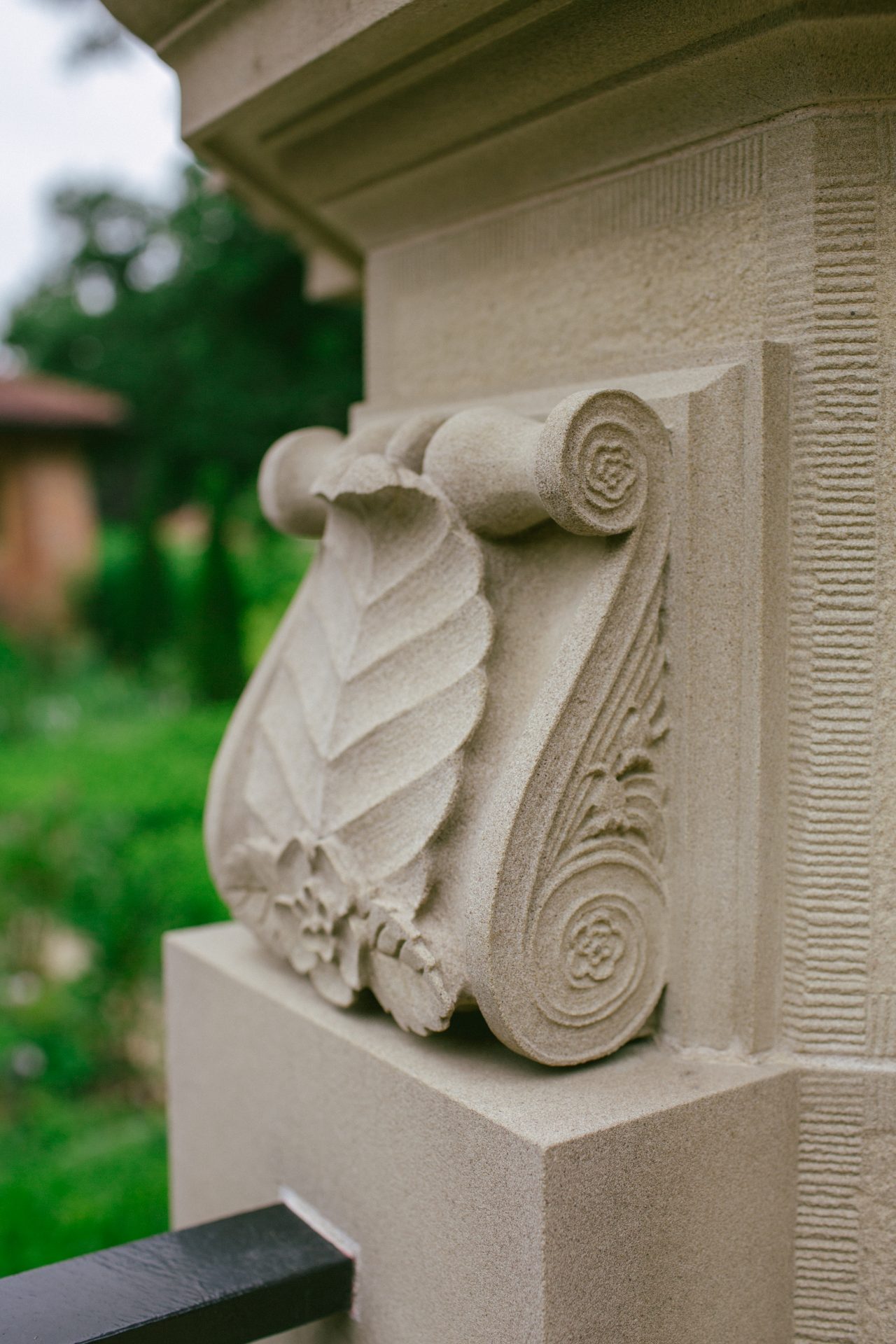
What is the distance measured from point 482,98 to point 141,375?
65.1 feet

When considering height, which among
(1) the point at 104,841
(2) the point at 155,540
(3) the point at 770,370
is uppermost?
(2) the point at 155,540

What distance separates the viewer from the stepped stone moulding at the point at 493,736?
5.81 ft

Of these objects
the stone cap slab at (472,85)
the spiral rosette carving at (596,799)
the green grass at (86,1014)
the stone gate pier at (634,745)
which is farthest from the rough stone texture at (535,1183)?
the green grass at (86,1014)

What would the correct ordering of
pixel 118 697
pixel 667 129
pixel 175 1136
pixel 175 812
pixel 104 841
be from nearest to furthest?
pixel 667 129 → pixel 175 1136 → pixel 104 841 → pixel 175 812 → pixel 118 697

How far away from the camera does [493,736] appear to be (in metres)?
1.94

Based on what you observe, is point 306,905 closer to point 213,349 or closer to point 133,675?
point 133,675

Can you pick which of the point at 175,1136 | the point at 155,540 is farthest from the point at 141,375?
the point at 175,1136

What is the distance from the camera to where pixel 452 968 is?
181cm

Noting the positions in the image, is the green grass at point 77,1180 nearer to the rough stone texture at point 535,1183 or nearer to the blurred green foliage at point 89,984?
the blurred green foliage at point 89,984

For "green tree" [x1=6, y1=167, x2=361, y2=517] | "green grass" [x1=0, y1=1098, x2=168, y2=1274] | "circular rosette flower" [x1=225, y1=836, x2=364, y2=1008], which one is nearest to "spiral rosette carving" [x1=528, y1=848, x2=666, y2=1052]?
"circular rosette flower" [x1=225, y1=836, x2=364, y2=1008]

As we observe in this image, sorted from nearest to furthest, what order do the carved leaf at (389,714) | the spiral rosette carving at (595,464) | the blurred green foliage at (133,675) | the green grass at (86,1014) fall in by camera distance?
the spiral rosette carving at (595,464) < the carved leaf at (389,714) < the green grass at (86,1014) < the blurred green foliage at (133,675)

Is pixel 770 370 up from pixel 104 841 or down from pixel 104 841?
up

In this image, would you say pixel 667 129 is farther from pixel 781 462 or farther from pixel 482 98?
pixel 781 462

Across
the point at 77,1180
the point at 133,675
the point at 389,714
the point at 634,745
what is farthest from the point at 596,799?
the point at 133,675
